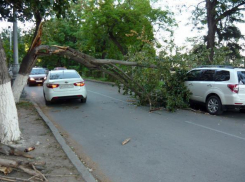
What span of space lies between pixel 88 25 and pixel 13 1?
16.0 metres

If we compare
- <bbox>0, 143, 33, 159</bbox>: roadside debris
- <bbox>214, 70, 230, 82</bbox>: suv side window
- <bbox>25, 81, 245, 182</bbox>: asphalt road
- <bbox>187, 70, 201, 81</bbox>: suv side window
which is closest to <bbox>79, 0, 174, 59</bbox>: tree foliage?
<bbox>187, 70, 201, 81</bbox>: suv side window

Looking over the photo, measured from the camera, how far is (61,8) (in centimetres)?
1099

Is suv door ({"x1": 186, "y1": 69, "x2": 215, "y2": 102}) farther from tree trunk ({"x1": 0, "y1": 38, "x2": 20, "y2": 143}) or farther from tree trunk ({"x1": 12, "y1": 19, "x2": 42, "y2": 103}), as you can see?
tree trunk ({"x1": 0, "y1": 38, "x2": 20, "y2": 143})

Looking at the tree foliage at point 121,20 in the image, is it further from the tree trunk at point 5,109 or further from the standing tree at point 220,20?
the tree trunk at point 5,109

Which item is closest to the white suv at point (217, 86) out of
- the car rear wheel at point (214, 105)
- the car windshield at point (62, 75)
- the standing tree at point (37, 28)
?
the car rear wheel at point (214, 105)

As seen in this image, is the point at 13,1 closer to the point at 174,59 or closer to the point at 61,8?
the point at 61,8

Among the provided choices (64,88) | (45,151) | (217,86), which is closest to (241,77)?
(217,86)

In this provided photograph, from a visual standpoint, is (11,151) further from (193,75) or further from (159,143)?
(193,75)

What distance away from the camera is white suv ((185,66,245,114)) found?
971 centimetres

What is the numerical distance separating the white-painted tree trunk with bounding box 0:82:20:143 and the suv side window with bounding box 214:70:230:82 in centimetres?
763

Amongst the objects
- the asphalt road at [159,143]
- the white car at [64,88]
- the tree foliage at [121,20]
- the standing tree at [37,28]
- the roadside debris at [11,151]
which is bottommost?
the asphalt road at [159,143]

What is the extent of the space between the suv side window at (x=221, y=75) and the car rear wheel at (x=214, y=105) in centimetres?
73

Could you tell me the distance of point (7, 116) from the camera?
6.14m

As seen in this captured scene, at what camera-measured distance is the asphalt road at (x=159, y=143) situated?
4.92 m
